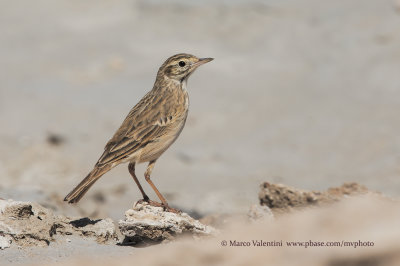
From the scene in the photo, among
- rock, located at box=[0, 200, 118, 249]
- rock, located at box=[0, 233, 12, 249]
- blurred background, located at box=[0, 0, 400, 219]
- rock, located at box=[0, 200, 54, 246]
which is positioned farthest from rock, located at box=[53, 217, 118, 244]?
blurred background, located at box=[0, 0, 400, 219]

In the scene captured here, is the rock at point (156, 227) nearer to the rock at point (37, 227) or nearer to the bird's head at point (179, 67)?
the rock at point (37, 227)

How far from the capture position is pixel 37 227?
6.97 metres

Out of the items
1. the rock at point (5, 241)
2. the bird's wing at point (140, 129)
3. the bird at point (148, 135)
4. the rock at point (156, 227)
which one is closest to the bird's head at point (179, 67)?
the bird at point (148, 135)

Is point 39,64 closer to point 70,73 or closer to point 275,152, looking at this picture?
point 70,73

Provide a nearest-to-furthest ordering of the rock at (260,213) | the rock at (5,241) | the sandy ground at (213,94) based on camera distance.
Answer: the rock at (5,241)
the rock at (260,213)
the sandy ground at (213,94)

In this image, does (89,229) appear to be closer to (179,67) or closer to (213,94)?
(179,67)

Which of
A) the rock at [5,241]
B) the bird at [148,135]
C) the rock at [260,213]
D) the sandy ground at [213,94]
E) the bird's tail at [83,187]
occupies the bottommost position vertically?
the rock at [5,241]

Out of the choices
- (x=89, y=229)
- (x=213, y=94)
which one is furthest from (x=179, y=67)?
(x=213, y=94)

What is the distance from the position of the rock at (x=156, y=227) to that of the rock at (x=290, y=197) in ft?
3.35

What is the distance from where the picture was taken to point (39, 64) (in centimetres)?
1670

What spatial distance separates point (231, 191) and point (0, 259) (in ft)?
18.9

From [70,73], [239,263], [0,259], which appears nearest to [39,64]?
[70,73]

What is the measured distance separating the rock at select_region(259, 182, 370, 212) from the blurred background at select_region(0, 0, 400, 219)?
266 cm

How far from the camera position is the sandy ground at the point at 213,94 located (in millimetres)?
12680
